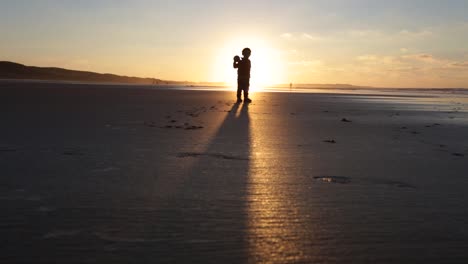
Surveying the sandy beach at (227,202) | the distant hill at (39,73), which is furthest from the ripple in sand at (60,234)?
the distant hill at (39,73)

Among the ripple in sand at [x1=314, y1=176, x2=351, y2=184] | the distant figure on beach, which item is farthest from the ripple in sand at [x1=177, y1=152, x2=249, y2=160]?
the distant figure on beach

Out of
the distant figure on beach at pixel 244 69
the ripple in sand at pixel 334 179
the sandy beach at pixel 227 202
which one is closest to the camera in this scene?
Answer: the sandy beach at pixel 227 202

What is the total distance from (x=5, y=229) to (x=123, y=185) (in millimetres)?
912

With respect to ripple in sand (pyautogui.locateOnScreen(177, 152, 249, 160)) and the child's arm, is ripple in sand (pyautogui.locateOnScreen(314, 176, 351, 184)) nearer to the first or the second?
ripple in sand (pyautogui.locateOnScreen(177, 152, 249, 160))

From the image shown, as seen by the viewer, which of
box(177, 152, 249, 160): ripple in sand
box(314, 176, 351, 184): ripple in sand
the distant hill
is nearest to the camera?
box(314, 176, 351, 184): ripple in sand

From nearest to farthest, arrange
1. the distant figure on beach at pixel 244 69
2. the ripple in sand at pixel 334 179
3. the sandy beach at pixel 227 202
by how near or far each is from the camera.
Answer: the sandy beach at pixel 227 202 → the ripple in sand at pixel 334 179 → the distant figure on beach at pixel 244 69

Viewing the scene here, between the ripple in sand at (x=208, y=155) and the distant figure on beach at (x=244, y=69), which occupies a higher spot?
the distant figure on beach at (x=244, y=69)

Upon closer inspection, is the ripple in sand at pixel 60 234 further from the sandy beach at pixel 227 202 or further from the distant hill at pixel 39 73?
the distant hill at pixel 39 73

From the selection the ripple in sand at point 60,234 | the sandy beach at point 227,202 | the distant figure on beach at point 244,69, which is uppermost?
the distant figure on beach at point 244,69

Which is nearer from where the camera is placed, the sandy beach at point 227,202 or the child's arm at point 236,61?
the sandy beach at point 227,202

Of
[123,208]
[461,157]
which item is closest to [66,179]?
[123,208]

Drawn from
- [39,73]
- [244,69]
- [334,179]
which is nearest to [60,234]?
[334,179]

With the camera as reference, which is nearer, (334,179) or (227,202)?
(227,202)

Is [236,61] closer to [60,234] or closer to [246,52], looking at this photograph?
[246,52]
